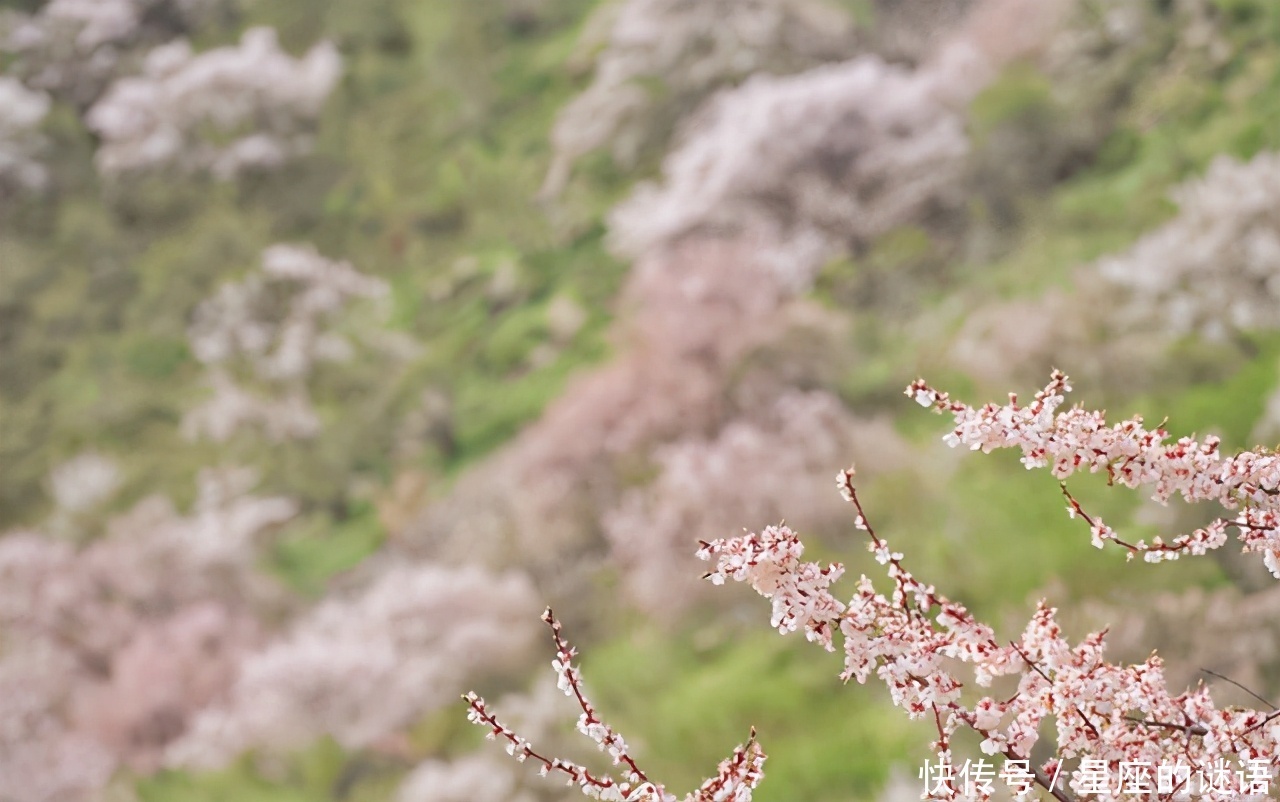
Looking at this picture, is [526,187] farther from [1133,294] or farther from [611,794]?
[611,794]

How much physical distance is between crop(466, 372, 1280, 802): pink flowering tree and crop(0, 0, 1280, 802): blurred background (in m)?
0.97

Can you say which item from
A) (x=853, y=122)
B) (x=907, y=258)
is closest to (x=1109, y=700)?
(x=907, y=258)

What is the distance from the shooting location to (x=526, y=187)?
311 cm

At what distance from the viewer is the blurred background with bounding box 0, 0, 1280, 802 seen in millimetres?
2240

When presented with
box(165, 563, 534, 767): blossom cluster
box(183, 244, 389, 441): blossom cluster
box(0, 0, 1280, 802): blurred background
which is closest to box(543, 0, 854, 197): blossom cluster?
box(0, 0, 1280, 802): blurred background

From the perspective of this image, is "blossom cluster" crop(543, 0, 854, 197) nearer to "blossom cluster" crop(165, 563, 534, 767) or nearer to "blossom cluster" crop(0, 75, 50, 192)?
"blossom cluster" crop(165, 563, 534, 767)

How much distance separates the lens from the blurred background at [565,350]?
2240 mm

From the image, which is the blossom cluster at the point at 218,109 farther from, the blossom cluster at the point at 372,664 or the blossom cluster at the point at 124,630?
the blossom cluster at the point at 372,664

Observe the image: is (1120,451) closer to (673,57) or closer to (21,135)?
(673,57)

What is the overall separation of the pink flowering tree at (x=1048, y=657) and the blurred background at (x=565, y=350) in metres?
0.97

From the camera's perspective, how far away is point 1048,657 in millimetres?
1010

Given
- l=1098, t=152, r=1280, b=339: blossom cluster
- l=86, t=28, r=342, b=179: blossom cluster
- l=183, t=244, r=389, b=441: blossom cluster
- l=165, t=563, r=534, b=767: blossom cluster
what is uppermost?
l=86, t=28, r=342, b=179: blossom cluster

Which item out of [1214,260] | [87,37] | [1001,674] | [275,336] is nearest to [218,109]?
[87,37]

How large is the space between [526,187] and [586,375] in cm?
66
